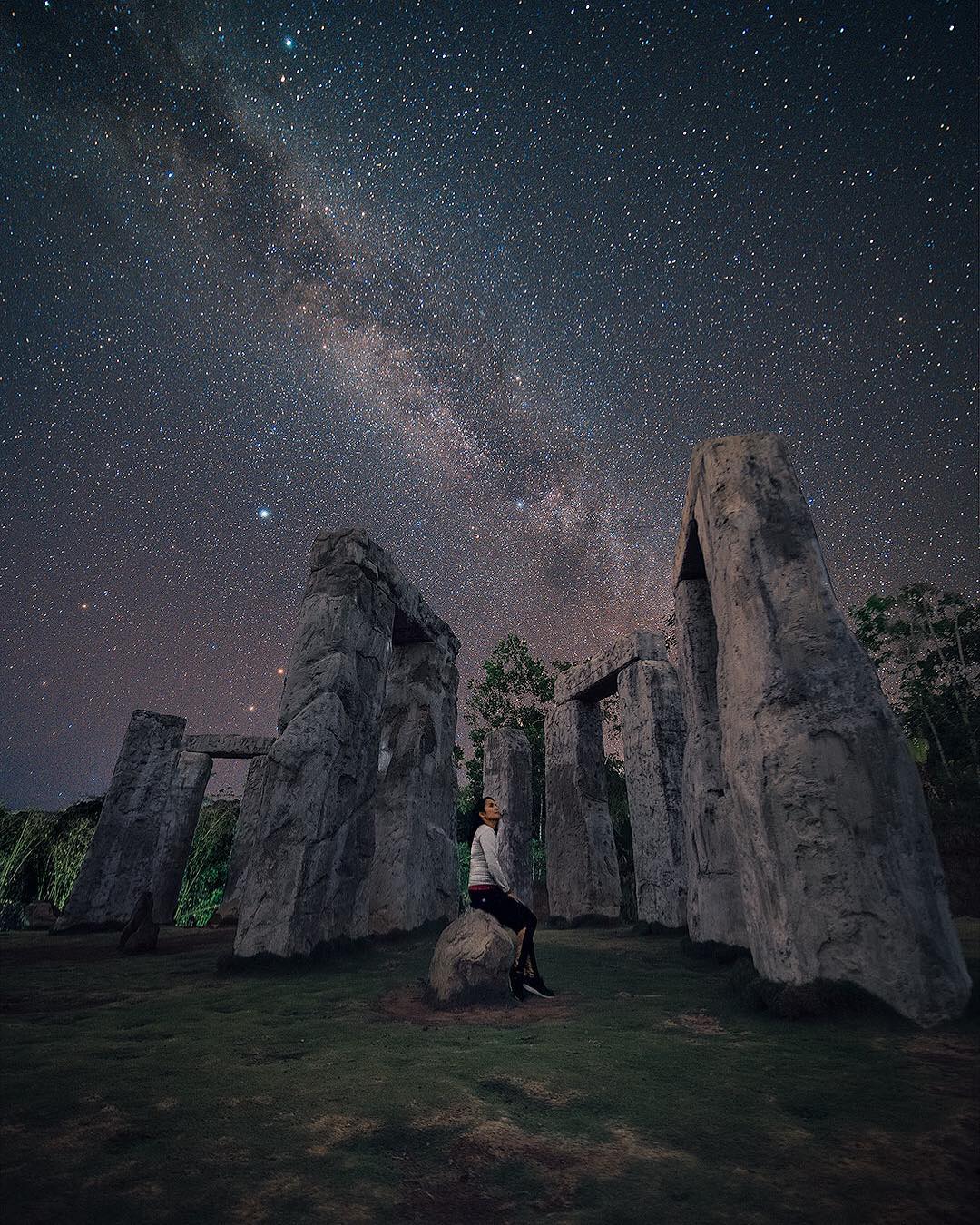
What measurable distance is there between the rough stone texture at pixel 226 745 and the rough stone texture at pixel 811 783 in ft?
37.2

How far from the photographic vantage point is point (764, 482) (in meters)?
4.69

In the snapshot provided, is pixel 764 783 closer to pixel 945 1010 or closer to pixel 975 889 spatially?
pixel 945 1010

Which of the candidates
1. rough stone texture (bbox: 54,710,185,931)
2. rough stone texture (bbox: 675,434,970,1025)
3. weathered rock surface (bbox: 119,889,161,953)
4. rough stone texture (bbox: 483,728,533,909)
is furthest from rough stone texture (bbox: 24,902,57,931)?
rough stone texture (bbox: 675,434,970,1025)

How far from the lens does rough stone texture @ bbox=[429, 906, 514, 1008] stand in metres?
4.08

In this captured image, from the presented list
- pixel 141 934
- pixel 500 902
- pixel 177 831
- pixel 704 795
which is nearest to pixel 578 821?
pixel 704 795

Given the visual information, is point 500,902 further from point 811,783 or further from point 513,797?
point 513,797

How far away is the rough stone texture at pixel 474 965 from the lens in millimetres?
4078

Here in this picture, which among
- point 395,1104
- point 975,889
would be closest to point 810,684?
point 395,1104

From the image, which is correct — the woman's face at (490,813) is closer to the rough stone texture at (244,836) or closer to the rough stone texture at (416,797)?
the rough stone texture at (416,797)

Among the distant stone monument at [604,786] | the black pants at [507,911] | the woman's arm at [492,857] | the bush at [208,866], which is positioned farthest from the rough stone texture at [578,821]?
the bush at [208,866]

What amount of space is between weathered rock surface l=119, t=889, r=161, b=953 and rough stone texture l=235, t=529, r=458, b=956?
2499 mm

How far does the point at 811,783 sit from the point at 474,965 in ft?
8.40

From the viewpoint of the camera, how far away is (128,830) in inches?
392

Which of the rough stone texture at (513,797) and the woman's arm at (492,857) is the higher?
the rough stone texture at (513,797)
